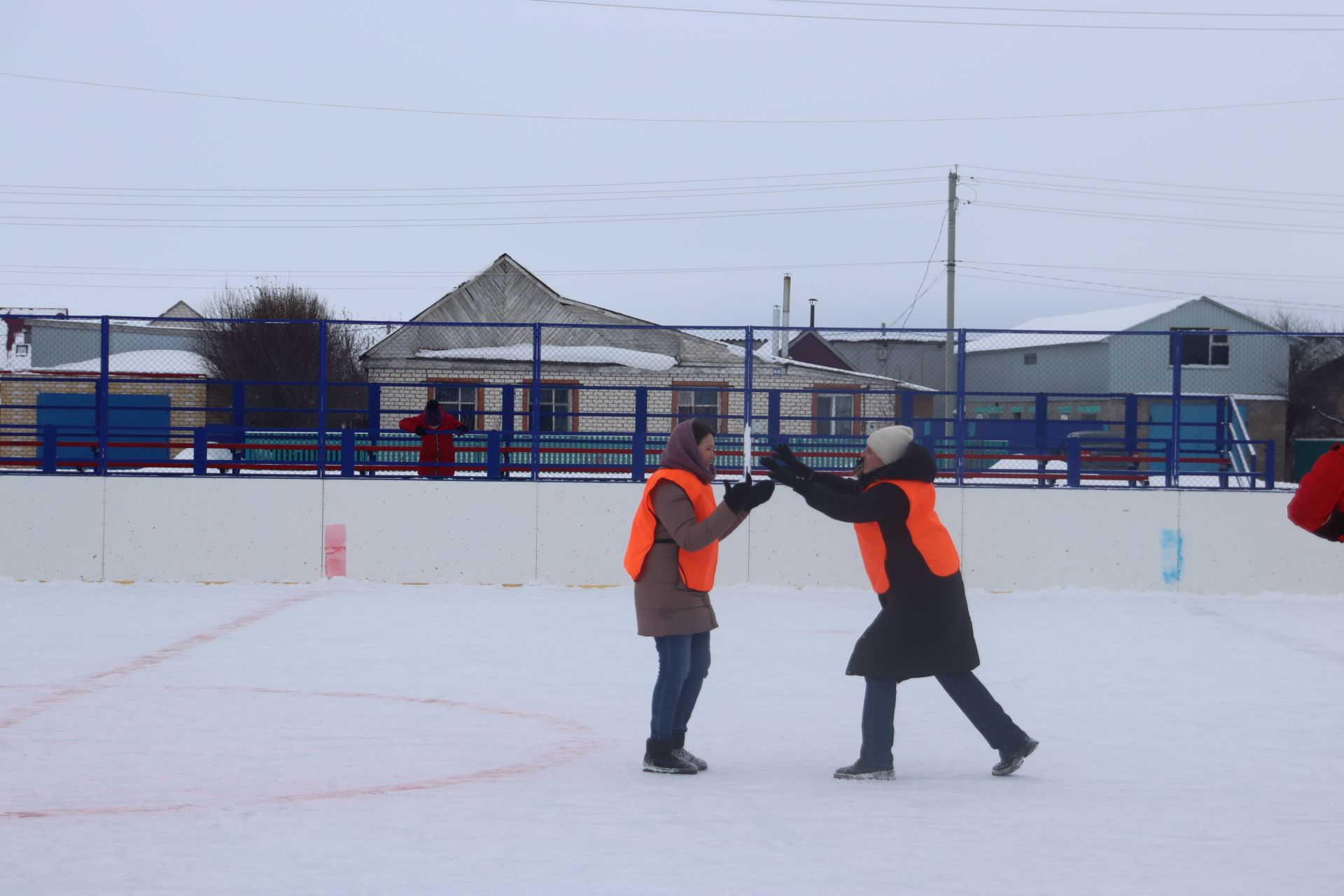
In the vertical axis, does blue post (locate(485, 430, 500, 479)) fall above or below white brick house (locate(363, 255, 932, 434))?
below

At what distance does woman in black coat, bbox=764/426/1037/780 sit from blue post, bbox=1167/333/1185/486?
7935mm

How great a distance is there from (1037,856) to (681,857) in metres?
1.16

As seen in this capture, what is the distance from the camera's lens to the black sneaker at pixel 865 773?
5410 millimetres

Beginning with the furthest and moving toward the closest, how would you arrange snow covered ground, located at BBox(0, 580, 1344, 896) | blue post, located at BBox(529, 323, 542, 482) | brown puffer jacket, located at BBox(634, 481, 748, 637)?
blue post, located at BBox(529, 323, 542, 482) < brown puffer jacket, located at BBox(634, 481, 748, 637) < snow covered ground, located at BBox(0, 580, 1344, 896)

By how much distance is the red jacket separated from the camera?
1360cm

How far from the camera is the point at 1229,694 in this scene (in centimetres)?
754

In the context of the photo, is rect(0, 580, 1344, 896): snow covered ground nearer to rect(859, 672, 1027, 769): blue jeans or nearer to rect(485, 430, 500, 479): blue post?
rect(859, 672, 1027, 769): blue jeans

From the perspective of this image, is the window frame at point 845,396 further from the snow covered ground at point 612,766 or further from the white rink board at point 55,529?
the white rink board at point 55,529

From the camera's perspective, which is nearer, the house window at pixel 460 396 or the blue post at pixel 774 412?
the blue post at pixel 774 412

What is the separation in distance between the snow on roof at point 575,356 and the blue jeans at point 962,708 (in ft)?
44.9

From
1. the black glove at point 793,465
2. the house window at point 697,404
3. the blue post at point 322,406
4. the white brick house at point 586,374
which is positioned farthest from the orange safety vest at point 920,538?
the house window at point 697,404

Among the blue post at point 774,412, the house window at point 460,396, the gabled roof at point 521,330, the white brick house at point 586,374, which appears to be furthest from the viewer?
the gabled roof at point 521,330

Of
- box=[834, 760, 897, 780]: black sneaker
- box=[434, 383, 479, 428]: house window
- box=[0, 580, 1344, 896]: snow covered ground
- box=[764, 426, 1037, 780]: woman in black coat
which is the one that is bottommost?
box=[0, 580, 1344, 896]: snow covered ground

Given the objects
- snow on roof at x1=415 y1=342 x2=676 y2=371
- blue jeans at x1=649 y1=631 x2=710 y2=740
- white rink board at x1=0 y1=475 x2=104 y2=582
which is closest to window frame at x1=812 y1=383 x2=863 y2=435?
snow on roof at x1=415 y1=342 x2=676 y2=371
